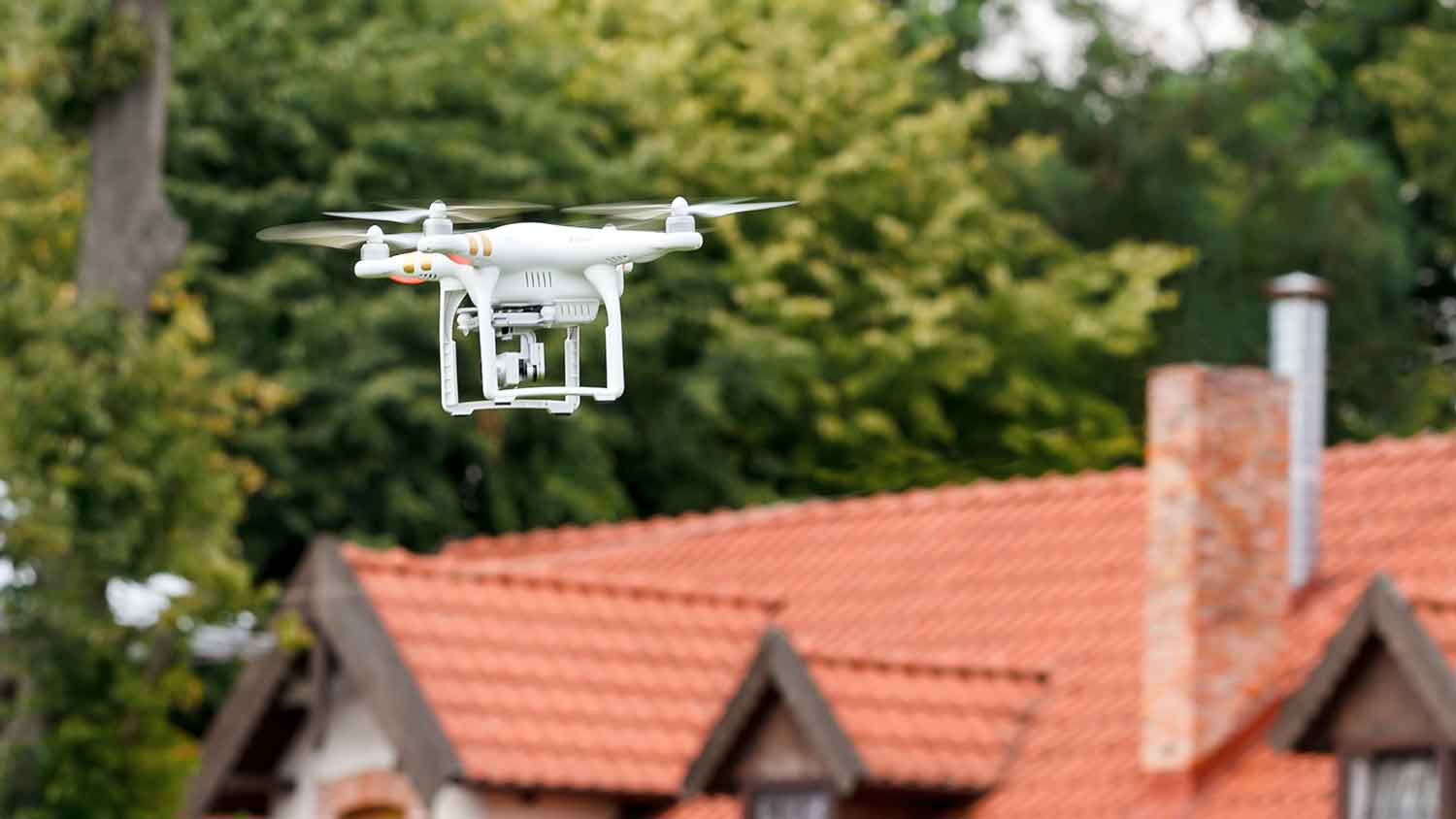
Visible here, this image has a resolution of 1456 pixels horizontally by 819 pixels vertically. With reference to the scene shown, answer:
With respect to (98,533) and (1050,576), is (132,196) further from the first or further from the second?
(1050,576)

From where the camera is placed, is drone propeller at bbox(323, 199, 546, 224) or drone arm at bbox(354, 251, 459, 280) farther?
drone propeller at bbox(323, 199, 546, 224)

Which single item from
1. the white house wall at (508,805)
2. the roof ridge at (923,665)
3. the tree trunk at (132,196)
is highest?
the tree trunk at (132,196)

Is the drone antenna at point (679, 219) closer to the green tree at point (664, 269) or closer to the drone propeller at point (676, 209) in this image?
the drone propeller at point (676, 209)

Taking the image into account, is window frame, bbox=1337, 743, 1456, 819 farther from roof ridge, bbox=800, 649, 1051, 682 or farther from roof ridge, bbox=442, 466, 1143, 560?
roof ridge, bbox=442, 466, 1143, 560

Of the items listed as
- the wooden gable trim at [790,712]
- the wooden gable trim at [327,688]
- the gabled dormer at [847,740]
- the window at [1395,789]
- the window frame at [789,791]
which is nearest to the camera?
the window at [1395,789]

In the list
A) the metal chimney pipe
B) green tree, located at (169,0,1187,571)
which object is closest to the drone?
the metal chimney pipe

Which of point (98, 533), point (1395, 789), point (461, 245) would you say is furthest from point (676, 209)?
point (98, 533)

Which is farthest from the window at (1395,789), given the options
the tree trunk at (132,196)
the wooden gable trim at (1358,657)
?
the tree trunk at (132,196)

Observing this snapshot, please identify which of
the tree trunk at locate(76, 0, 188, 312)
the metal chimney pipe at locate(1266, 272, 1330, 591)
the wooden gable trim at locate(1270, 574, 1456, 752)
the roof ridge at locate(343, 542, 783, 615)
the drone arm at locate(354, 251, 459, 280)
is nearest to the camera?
the drone arm at locate(354, 251, 459, 280)
